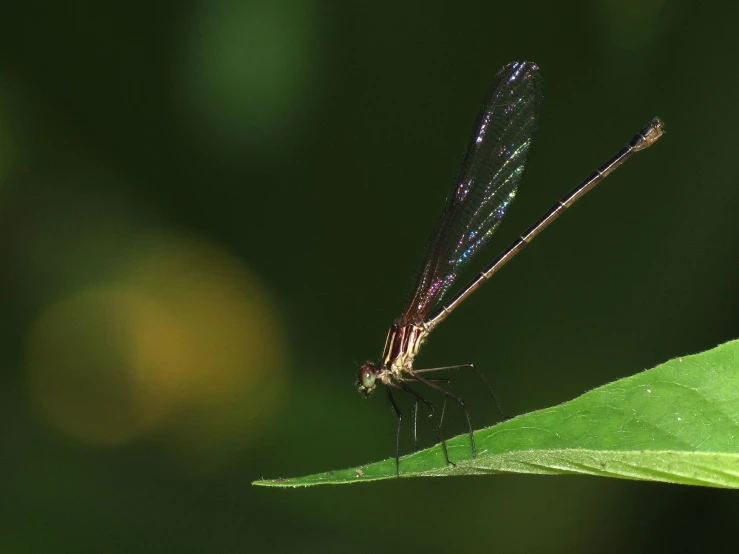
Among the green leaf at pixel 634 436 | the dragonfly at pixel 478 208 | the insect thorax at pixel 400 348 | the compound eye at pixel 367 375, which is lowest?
the green leaf at pixel 634 436

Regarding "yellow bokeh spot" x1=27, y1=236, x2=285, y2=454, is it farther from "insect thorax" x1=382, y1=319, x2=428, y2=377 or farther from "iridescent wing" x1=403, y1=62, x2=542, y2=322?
"iridescent wing" x1=403, y1=62, x2=542, y2=322

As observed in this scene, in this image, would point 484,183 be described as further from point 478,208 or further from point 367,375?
point 367,375

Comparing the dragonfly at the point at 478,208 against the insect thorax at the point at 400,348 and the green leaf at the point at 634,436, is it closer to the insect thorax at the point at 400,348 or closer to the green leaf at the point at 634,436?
the insect thorax at the point at 400,348

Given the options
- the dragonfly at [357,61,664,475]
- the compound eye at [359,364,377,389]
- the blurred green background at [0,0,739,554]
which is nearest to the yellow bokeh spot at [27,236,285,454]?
the blurred green background at [0,0,739,554]

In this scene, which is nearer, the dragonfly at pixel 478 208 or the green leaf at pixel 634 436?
the green leaf at pixel 634 436

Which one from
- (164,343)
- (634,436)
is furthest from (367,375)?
(634,436)

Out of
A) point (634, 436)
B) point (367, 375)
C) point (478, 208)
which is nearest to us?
point (634, 436)

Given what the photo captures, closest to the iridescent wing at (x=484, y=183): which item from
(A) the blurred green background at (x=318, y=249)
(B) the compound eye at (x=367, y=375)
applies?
(B) the compound eye at (x=367, y=375)
